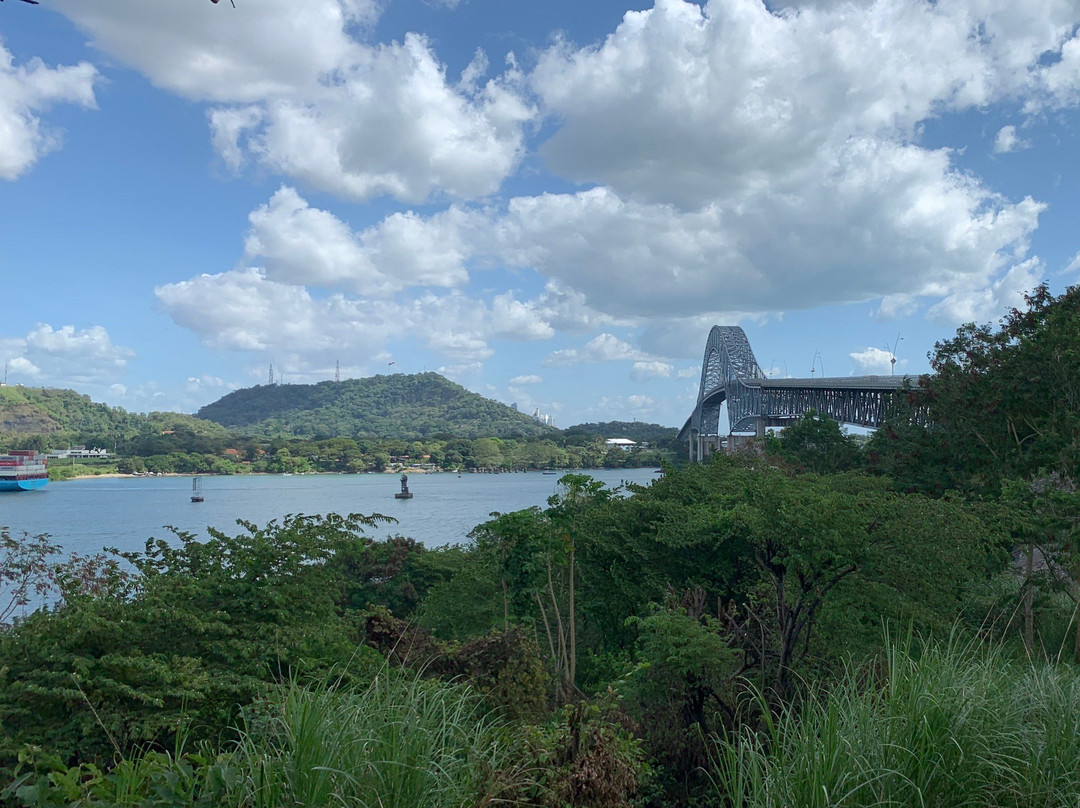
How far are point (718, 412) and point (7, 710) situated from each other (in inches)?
4038

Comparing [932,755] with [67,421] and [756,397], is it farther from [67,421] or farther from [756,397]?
[67,421]

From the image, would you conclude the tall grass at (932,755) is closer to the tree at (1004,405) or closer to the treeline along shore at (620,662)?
the treeline along shore at (620,662)

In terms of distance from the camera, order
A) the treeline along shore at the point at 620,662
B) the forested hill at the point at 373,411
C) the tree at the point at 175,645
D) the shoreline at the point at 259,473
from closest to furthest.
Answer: the treeline along shore at the point at 620,662 → the tree at the point at 175,645 → the shoreline at the point at 259,473 → the forested hill at the point at 373,411

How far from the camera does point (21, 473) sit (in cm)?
8969

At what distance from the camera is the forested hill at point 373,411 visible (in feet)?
547

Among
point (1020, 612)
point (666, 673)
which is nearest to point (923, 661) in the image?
point (666, 673)

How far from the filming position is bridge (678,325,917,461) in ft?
159

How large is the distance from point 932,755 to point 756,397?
7539 centimetres

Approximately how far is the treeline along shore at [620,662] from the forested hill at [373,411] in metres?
144

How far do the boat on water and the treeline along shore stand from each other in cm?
8804

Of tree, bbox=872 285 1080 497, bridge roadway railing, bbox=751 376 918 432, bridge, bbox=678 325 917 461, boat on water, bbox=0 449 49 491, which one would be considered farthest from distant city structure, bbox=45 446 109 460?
tree, bbox=872 285 1080 497

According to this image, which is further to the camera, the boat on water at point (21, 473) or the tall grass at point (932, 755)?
the boat on water at point (21, 473)

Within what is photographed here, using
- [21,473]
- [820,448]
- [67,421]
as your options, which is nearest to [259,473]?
[67,421]

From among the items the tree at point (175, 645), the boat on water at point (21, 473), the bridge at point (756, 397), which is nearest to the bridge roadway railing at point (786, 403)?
the bridge at point (756, 397)
